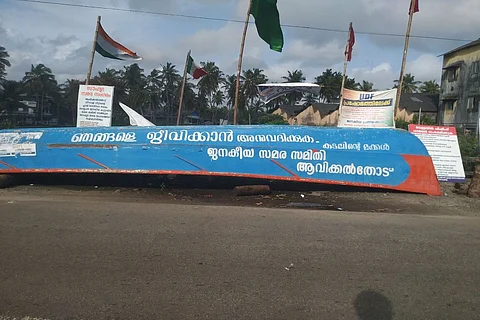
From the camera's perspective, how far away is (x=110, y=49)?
1445 cm

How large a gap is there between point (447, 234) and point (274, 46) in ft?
35.6

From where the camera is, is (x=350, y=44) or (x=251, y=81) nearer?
(x=350, y=44)

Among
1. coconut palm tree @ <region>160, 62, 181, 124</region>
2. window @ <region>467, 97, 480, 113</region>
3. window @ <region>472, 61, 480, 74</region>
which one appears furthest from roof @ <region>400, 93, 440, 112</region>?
coconut palm tree @ <region>160, 62, 181, 124</region>

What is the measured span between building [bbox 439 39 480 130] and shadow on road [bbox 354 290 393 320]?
133ft

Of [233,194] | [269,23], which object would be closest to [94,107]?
[233,194]

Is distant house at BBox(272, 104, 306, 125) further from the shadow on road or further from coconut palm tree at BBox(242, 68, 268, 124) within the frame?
the shadow on road

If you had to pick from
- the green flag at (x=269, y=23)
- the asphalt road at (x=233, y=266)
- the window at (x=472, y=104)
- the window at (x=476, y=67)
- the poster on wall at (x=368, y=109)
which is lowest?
the asphalt road at (x=233, y=266)

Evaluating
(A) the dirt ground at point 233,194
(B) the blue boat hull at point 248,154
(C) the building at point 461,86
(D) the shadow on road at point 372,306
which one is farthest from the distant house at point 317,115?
(D) the shadow on road at point 372,306

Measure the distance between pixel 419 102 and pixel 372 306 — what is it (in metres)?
58.6

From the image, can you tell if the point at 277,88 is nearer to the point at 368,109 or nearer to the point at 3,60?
the point at 368,109

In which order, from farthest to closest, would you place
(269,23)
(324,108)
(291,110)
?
(291,110) < (324,108) < (269,23)

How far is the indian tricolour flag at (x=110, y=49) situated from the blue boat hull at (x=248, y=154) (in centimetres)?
438

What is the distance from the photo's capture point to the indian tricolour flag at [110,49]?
1407 centimetres

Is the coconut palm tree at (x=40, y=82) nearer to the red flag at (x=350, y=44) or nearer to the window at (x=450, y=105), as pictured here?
the red flag at (x=350, y=44)
